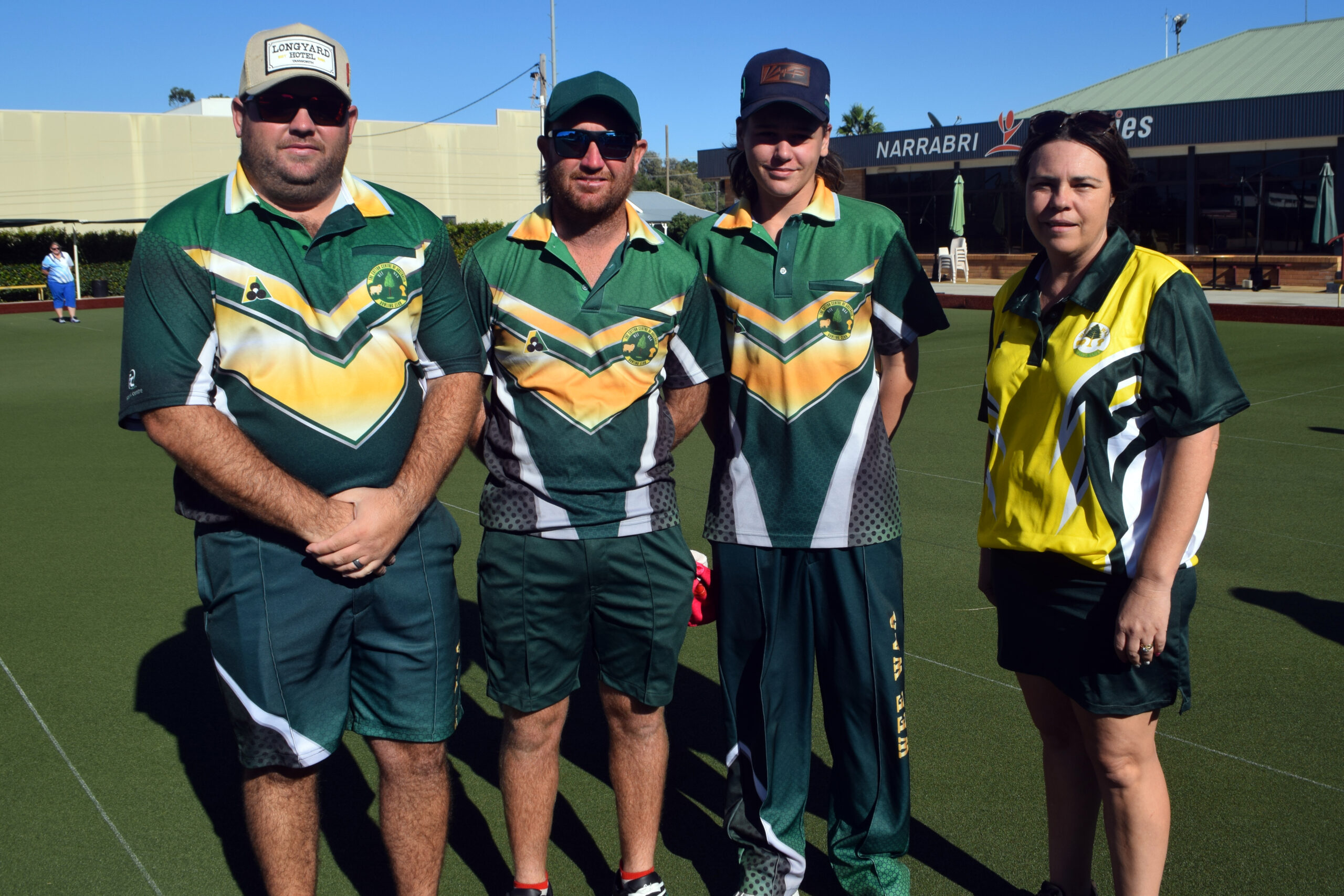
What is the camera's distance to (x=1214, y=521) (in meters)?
6.69

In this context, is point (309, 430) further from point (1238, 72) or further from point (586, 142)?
point (1238, 72)

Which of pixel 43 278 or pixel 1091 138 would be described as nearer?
pixel 1091 138

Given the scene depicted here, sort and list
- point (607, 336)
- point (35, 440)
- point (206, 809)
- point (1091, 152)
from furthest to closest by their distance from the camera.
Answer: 1. point (35, 440)
2. point (206, 809)
3. point (607, 336)
4. point (1091, 152)

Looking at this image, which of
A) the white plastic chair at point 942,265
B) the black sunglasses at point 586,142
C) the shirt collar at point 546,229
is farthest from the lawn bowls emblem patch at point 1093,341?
the white plastic chair at point 942,265

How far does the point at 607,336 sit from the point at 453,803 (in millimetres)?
1748

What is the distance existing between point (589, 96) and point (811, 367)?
0.92 metres

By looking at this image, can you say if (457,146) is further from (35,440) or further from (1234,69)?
(35,440)

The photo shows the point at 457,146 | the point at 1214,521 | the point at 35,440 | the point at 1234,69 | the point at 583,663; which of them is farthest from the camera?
the point at 457,146

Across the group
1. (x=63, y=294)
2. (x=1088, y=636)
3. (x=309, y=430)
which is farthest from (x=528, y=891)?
(x=63, y=294)

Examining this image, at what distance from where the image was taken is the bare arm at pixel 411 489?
2.56 m

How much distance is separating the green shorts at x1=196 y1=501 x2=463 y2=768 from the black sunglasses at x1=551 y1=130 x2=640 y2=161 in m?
1.03

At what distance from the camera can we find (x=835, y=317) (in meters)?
3.00

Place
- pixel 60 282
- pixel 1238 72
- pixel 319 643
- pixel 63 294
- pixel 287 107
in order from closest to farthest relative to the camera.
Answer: pixel 287 107, pixel 319 643, pixel 60 282, pixel 63 294, pixel 1238 72

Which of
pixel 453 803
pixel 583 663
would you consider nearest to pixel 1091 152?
pixel 453 803
